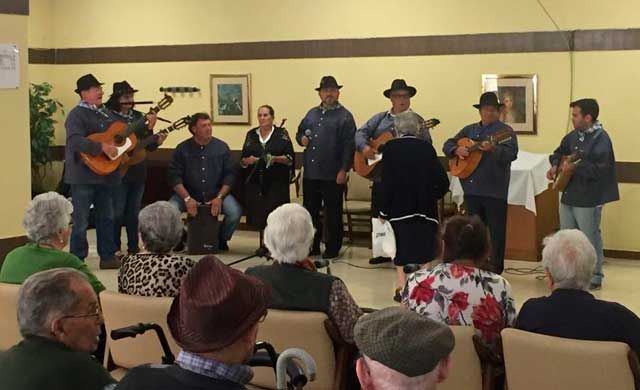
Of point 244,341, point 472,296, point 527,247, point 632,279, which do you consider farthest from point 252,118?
point 244,341

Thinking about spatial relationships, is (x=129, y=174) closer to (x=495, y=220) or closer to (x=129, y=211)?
(x=129, y=211)

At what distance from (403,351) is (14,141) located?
5850 mm

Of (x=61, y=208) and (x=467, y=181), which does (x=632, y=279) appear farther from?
(x=61, y=208)

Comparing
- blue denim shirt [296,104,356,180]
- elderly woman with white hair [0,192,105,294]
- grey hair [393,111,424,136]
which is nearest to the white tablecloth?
blue denim shirt [296,104,356,180]

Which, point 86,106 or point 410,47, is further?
point 410,47

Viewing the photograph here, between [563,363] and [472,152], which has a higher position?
[472,152]

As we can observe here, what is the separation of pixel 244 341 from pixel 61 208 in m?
2.65

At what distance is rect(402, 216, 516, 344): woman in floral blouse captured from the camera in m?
4.01

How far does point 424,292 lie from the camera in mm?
4105

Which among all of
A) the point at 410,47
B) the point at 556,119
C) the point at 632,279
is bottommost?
the point at 632,279

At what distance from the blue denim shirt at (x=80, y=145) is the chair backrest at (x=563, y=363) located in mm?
5681

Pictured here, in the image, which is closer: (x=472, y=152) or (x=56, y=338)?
(x=56, y=338)

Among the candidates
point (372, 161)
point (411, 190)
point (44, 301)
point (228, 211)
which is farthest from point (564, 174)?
point (44, 301)

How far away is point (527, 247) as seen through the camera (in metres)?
9.04
